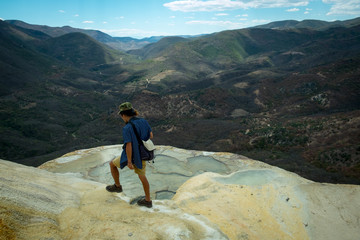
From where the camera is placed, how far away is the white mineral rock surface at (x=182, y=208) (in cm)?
378

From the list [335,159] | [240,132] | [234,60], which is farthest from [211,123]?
[234,60]

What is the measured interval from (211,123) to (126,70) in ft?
247

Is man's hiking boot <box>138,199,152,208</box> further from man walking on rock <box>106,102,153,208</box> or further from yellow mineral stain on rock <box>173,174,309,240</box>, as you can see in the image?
yellow mineral stain on rock <box>173,174,309,240</box>

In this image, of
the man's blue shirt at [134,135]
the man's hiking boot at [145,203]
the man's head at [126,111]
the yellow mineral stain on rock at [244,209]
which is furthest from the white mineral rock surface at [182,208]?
the man's head at [126,111]

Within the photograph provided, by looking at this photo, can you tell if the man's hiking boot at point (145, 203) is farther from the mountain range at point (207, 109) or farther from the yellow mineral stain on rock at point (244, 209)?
the mountain range at point (207, 109)

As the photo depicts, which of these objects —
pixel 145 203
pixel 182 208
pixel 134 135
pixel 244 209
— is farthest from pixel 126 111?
pixel 244 209

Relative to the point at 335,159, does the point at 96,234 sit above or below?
above

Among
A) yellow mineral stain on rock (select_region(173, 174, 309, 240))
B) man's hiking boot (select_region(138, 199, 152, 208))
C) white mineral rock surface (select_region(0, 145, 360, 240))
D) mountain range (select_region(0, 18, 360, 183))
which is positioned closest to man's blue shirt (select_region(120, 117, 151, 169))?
man's hiking boot (select_region(138, 199, 152, 208))

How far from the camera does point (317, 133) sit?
78.3 ft

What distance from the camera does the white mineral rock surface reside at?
3783 mm

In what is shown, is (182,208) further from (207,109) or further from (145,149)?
(207,109)

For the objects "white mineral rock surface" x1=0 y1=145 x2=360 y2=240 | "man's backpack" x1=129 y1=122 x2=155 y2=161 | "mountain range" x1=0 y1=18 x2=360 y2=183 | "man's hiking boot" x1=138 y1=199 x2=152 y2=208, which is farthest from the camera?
"mountain range" x1=0 y1=18 x2=360 y2=183

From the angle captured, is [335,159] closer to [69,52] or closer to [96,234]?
[96,234]

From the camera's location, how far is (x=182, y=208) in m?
5.38
